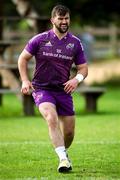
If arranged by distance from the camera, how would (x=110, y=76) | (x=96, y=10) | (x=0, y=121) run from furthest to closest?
1. (x=110, y=76)
2. (x=96, y=10)
3. (x=0, y=121)

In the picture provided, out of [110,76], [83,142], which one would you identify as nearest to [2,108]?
[83,142]

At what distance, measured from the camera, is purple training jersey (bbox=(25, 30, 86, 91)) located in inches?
422

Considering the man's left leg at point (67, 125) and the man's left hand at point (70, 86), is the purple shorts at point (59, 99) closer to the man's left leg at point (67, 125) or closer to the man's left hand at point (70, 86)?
the man's left leg at point (67, 125)

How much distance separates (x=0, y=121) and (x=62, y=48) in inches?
324

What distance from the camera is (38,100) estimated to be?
1069 centimetres

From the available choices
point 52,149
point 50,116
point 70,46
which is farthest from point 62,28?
point 52,149

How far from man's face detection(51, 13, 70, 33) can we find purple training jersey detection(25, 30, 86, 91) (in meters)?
0.21

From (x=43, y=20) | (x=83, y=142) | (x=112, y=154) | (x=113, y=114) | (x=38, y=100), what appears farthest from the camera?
(x=43, y=20)

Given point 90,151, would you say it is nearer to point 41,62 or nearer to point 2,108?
point 41,62

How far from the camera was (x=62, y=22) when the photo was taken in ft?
34.5

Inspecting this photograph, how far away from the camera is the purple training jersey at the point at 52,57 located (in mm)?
10727

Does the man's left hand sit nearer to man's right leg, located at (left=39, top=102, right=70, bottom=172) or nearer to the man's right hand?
man's right leg, located at (left=39, top=102, right=70, bottom=172)

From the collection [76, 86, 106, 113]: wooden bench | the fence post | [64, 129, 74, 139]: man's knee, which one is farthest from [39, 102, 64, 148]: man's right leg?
the fence post

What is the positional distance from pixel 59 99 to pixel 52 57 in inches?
22.0
